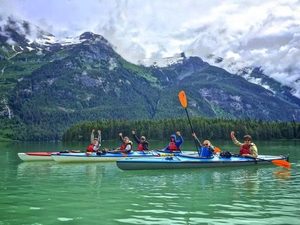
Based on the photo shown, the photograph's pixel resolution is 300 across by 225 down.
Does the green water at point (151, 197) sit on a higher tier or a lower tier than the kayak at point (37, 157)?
lower

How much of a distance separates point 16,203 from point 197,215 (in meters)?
8.55

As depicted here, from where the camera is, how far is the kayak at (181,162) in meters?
35.2

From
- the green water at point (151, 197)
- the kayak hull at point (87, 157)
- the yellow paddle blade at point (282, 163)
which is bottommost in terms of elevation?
the green water at point (151, 197)

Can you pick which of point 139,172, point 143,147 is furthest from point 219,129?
point 139,172

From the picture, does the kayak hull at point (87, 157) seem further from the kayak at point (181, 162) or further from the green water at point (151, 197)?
the green water at point (151, 197)

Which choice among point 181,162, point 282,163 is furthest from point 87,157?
point 282,163

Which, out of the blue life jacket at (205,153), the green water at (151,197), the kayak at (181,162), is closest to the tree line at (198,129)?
the kayak at (181,162)

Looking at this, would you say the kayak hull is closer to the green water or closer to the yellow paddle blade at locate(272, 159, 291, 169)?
the green water

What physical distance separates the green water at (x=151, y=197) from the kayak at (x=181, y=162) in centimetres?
111

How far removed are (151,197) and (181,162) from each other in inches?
559

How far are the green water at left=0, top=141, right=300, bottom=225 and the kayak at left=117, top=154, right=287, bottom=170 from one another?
1113 millimetres

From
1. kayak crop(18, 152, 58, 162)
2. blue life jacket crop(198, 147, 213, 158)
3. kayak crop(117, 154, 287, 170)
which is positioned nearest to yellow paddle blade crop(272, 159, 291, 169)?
kayak crop(117, 154, 287, 170)

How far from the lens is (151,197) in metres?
22.2

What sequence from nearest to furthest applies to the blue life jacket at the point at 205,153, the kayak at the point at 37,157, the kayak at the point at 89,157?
the blue life jacket at the point at 205,153 → the kayak at the point at 89,157 → the kayak at the point at 37,157
